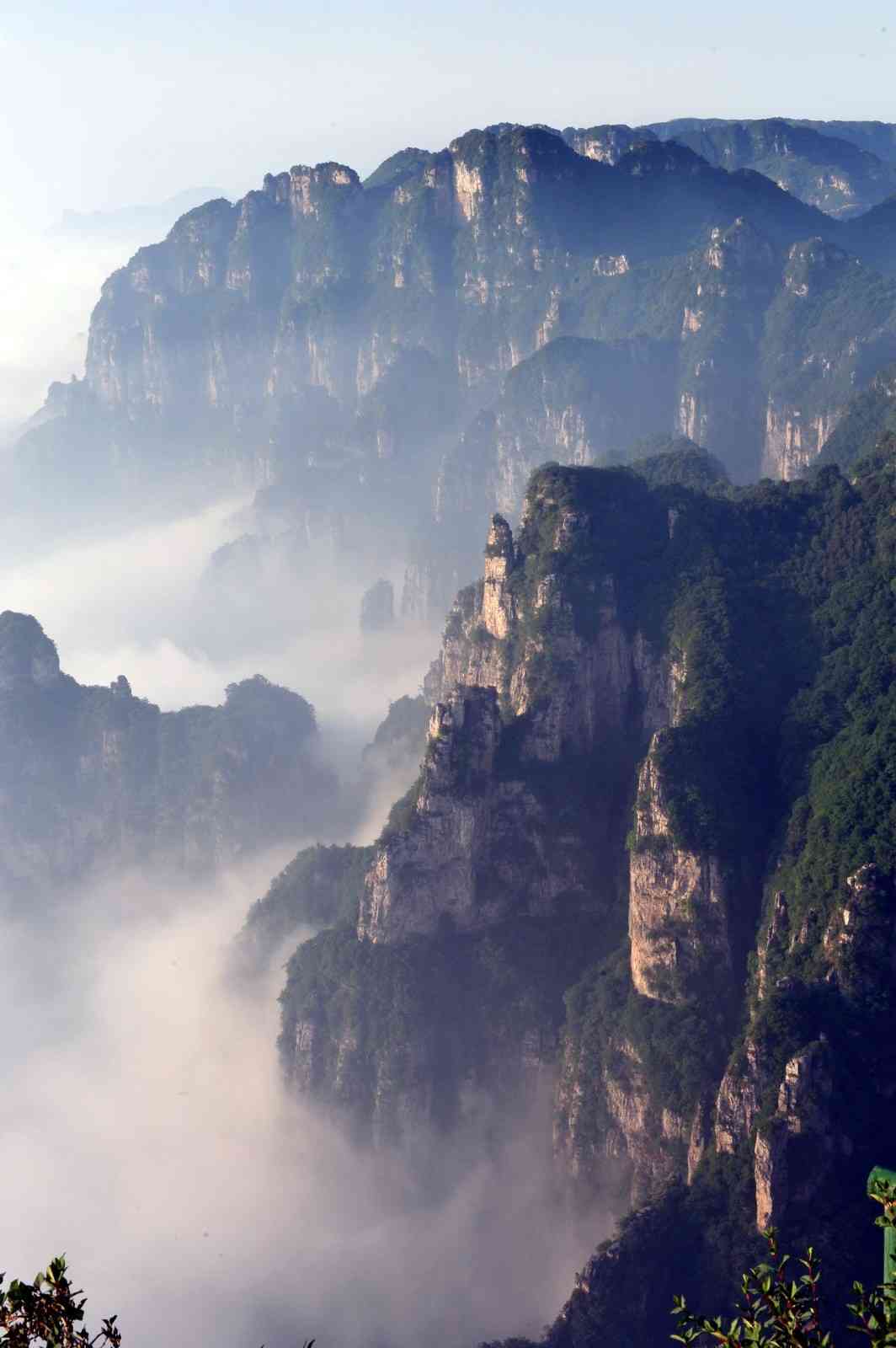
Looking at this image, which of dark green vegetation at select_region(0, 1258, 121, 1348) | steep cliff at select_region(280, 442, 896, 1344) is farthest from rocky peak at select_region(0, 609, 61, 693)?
dark green vegetation at select_region(0, 1258, 121, 1348)

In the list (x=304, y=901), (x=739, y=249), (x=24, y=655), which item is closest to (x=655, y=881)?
(x=304, y=901)

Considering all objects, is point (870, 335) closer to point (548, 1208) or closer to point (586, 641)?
point (586, 641)

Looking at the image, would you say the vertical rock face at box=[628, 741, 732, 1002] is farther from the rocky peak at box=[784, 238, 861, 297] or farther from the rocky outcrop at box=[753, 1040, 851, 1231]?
the rocky peak at box=[784, 238, 861, 297]

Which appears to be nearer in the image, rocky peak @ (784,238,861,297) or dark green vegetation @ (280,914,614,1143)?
dark green vegetation @ (280,914,614,1143)

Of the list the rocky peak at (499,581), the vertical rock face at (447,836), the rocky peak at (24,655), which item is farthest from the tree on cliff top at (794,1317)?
the rocky peak at (24,655)

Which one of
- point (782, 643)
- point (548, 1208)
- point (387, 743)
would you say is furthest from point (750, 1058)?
point (387, 743)

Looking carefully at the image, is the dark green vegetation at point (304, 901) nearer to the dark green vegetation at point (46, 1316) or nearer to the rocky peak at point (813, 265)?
the dark green vegetation at point (46, 1316)
